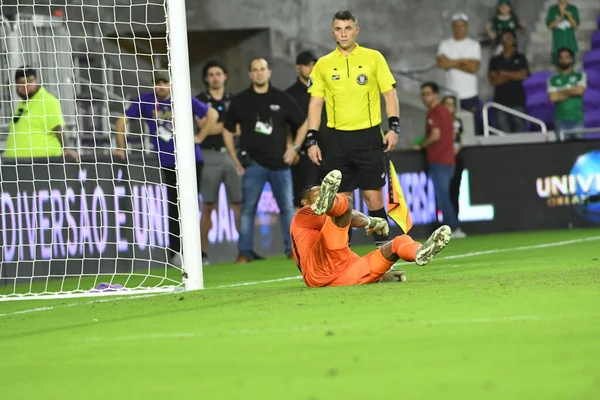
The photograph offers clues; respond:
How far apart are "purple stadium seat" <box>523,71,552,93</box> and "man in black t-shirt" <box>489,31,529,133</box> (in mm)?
299

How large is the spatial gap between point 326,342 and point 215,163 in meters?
9.21

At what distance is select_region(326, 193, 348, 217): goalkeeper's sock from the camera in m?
8.08

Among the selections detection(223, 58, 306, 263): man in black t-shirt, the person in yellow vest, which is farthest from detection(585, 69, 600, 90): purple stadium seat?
the person in yellow vest

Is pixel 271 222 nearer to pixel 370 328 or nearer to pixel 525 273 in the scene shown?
pixel 525 273

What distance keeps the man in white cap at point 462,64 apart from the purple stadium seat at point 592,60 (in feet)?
7.62

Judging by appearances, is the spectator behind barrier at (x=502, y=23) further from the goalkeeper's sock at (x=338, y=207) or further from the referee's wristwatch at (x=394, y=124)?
the goalkeeper's sock at (x=338, y=207)

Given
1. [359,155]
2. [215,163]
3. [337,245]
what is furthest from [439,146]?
[337,245]

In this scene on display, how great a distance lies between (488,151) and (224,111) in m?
4.46

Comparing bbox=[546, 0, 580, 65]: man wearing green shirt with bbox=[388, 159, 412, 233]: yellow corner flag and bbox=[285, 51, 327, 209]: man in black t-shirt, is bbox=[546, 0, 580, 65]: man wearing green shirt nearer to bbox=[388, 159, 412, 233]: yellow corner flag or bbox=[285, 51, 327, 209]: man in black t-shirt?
bbox=[285, 51, 327, 209]: man in black t-shirt

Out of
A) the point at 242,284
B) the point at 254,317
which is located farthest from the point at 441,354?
the point at 242,284

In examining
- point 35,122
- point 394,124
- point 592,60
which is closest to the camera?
point 394,124

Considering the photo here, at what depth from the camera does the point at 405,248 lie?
26.1 feet

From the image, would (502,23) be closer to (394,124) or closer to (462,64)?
(462,64)

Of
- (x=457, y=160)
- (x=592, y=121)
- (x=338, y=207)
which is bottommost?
(x=457, y=160)
